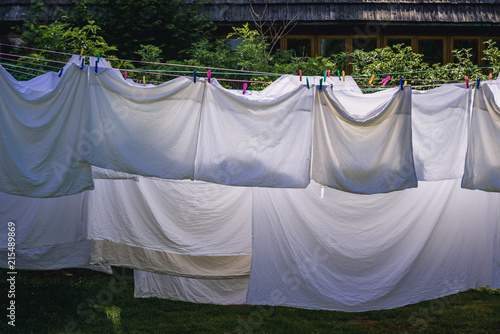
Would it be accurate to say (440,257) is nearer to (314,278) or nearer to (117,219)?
(314,278)

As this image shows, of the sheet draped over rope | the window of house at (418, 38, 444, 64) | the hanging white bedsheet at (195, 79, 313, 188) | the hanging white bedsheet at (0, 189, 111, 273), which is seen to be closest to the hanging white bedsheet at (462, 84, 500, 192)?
the sheet draped over rope

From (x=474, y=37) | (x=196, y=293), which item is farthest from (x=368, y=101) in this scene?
(x=474, y=37)

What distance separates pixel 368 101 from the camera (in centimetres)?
406

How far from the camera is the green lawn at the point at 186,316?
5.36 m

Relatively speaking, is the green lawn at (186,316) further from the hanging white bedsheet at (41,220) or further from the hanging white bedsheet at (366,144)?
the hanging white bedsheet at (366,144)

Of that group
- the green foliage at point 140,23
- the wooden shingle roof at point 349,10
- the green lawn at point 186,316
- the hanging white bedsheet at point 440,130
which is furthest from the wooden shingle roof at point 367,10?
the hanging white bedsheet at point 440,130

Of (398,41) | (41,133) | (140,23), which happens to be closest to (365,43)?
(398,41)

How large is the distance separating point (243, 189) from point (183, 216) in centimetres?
49

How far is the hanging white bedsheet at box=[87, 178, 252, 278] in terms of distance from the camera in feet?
13.8

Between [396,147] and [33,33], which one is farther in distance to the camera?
[33,33]

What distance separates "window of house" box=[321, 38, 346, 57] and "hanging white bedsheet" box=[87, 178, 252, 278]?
5643 mm

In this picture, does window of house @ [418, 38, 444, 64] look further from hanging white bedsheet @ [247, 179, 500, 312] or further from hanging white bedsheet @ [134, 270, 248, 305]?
hanging white bedsheet @ [134, 270, 248, 305]

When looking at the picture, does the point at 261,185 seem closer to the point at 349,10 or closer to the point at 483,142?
the point at 483,142

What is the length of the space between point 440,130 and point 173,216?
2.02 meters
